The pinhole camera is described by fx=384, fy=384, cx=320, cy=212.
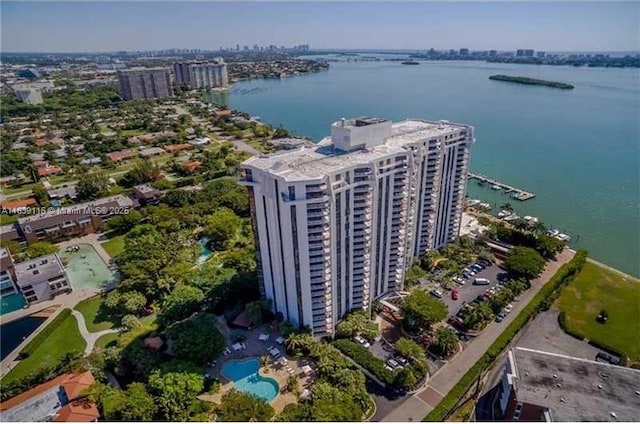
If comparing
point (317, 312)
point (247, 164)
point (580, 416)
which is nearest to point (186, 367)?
point (317, 312)

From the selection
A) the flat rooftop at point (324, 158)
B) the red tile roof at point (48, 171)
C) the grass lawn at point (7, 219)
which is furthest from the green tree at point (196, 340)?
the red tile roof at point (48, 171)

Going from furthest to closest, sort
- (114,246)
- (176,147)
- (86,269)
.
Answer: (176,147) < (114,246) < (86,269)

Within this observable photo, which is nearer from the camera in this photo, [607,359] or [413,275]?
[607,359]

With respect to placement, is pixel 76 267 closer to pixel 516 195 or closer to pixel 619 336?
Answer: pixel 619 336

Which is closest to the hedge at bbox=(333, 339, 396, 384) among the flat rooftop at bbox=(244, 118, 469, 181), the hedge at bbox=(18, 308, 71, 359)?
the flat rooftop at bbox=(244, 118, 469, 181)

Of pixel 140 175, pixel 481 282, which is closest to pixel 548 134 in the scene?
pixel 481 282

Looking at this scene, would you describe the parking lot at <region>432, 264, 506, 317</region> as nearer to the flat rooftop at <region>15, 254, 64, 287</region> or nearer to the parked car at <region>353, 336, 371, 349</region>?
the parked car at <region>353, 336, 371, 349</region>

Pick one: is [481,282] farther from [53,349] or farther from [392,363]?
[53,349]
